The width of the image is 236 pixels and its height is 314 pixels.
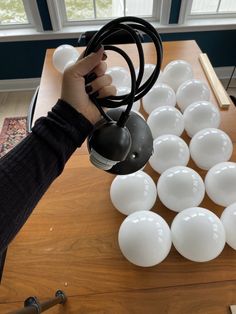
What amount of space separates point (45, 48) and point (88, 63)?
5.31 feet

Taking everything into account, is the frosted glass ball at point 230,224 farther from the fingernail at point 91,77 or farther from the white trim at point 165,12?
the white trim at point 165,12

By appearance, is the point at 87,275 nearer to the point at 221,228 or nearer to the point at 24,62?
the point at 221,228

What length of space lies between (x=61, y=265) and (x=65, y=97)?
0.41 metres

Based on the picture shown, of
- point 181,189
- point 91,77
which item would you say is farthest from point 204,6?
point 91,77

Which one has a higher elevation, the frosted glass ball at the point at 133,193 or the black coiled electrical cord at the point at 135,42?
the black coiled electrical cord at the point at 135,42

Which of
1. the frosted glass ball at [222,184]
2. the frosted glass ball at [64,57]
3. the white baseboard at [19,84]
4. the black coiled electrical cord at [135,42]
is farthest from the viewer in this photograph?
the white baseboard at [19,84]

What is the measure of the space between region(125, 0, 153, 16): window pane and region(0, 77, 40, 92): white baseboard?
824 mm

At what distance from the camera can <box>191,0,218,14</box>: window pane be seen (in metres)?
1.75

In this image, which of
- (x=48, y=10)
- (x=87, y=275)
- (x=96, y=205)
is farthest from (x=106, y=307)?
(x=48, y=10)

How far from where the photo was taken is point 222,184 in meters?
0.68

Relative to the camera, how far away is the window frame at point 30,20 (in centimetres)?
162

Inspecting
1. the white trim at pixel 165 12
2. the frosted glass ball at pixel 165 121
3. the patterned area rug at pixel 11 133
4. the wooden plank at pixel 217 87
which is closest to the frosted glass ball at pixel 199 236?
the frosted glass ball at pixel 165 121

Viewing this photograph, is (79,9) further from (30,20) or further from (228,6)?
(228,6)

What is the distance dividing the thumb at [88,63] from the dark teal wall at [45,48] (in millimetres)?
1518
